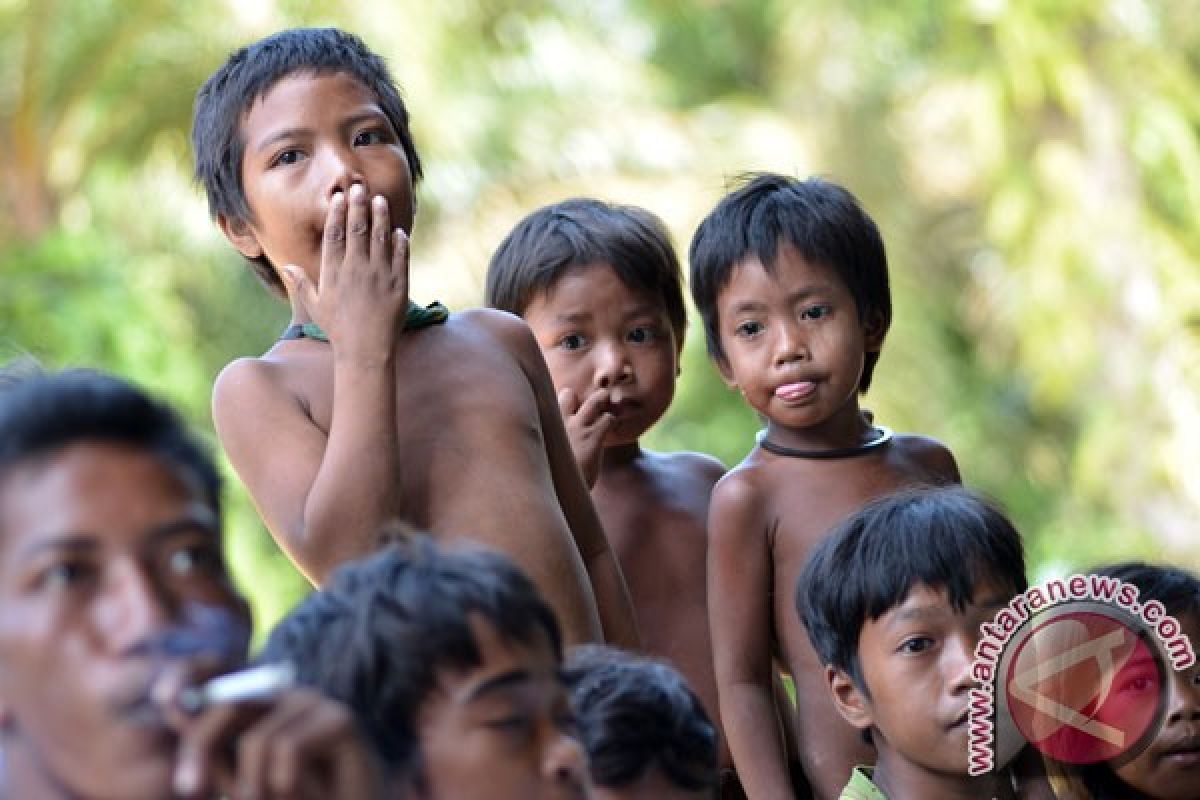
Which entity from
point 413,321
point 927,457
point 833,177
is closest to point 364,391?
point 413,321

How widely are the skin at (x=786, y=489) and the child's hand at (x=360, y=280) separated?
2.84 feet

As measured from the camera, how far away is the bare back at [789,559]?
3129 millimetres

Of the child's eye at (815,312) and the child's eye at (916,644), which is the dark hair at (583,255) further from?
the child's eye at (916,644)

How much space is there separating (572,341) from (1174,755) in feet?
4.24

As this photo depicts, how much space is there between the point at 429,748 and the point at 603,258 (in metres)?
1.82

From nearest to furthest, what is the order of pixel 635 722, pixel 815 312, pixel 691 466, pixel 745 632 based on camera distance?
1. pixel 635 722
2. pixel 745 632
3. pixel 815 312
4. pixel 691 466

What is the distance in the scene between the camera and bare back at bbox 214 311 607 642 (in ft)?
8.53

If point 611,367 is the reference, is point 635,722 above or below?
below

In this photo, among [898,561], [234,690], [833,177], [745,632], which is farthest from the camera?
[833,177]

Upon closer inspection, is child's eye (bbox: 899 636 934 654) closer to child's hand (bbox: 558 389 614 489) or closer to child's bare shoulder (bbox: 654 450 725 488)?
child's hand (bbox: 558 389 614 489)

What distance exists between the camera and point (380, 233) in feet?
8.49

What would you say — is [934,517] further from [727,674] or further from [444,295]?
[444,295]

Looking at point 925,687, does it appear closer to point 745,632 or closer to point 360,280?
point 745,632

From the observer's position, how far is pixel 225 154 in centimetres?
282
